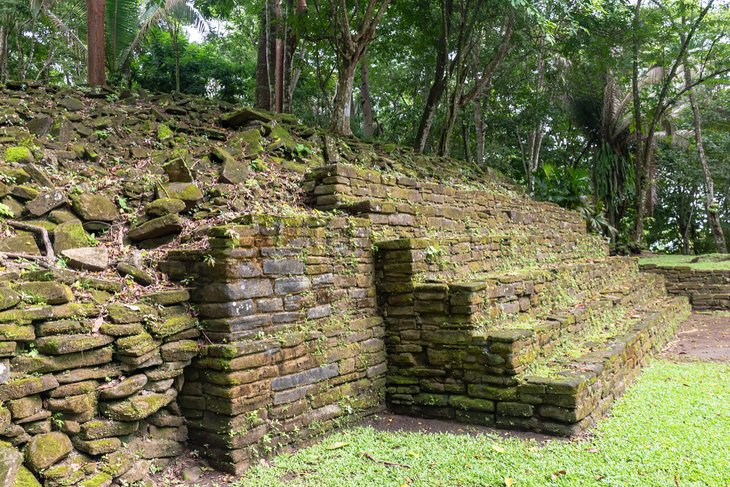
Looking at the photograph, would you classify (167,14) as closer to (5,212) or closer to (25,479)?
(5,212)

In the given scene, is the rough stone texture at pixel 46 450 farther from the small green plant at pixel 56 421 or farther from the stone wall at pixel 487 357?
the stone wall at pixel 487 357

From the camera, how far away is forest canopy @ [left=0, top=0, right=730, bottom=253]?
11148 mm

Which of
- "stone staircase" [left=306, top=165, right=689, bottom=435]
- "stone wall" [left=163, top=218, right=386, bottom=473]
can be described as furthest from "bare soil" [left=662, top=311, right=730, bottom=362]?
"stone wall" [left=163, top=218, right=386, bottom=473]

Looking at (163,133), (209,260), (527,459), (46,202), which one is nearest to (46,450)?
(209,260)

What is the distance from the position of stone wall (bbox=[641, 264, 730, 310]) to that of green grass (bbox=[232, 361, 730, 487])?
10049 millimetres

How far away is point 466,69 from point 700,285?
8051 millimetres

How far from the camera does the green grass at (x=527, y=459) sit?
12.0ft

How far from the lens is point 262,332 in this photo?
4.11m

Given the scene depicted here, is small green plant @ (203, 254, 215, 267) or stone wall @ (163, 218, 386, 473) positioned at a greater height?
small green plant @ (203, 254, 215, 267)

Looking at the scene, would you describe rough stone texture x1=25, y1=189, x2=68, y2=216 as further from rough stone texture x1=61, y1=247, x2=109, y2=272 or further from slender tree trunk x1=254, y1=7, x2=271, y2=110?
slender tree trunk x1=254, y1=7, x2=271, y2=110

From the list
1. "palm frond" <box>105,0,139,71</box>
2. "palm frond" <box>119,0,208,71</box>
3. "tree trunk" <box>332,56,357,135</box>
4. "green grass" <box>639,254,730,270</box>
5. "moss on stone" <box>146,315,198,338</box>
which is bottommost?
"green grass" <box>639,254,730,270</box>

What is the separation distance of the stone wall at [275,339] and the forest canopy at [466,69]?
18.6 feet

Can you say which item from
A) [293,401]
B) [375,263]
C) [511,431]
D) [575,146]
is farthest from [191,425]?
[575,146]

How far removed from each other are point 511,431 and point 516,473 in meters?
0.90
